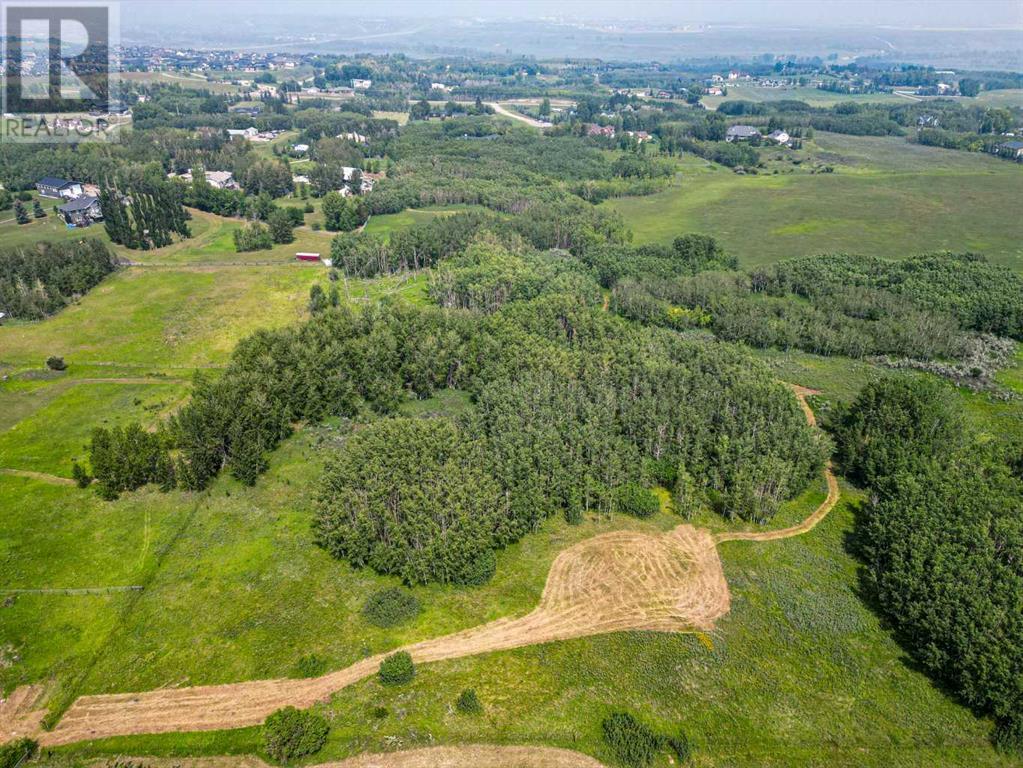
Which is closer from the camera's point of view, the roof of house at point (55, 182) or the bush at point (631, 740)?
the bush at point (631, 740)

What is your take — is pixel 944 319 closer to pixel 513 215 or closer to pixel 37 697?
pixel 513 215

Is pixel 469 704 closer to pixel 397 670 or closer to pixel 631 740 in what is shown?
pixel 397 670

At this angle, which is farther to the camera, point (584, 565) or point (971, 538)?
point (584, 565)

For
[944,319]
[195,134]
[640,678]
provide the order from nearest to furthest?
1. [640,678]
2. [944,319]
3. [195,134]

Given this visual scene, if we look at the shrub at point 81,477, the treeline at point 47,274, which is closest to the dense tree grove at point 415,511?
the shrub at point 81,477

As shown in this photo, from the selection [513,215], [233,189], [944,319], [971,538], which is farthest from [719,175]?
[971,538]

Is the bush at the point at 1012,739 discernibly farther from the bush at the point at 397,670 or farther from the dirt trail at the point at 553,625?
the bush at the point at 397,670
